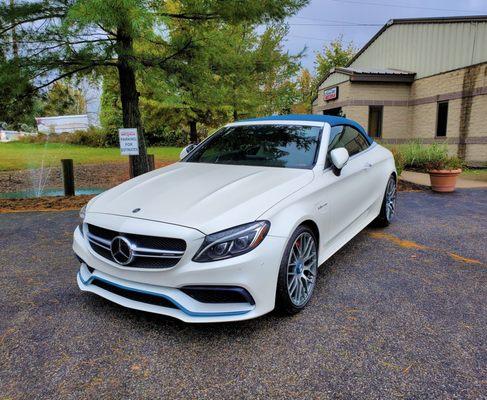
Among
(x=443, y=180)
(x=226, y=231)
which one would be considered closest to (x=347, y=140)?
(x=226, y=231)

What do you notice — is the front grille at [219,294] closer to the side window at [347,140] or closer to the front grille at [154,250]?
the front grille at [154,250]

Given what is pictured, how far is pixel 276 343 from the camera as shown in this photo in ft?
8.61

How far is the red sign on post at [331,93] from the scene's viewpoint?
1852 centimetres

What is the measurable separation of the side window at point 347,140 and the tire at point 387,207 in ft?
2.62

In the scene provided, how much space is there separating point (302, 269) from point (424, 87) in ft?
53.4

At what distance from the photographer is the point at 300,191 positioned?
304cm

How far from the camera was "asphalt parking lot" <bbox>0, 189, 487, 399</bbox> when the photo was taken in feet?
7.25

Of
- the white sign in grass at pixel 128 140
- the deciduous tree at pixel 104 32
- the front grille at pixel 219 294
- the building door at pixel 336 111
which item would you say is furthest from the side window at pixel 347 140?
the building door at pixel 336 111

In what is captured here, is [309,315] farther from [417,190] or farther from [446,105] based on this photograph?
[446,105]

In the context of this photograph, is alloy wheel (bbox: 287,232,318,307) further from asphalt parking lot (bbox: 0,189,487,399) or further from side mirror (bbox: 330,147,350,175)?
side mirror (bbox: 330,147,350,175)

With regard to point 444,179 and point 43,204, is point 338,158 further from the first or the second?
point 43,204

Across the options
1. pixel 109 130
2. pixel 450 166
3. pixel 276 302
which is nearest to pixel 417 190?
pixel 450 166

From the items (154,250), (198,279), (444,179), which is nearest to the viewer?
(198,279)

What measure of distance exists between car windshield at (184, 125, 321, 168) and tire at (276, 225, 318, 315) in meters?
0.80
